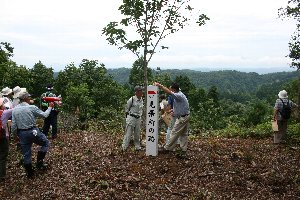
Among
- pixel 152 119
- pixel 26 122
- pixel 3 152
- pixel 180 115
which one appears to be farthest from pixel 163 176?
pixel 3 152

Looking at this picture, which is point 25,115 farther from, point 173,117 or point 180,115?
point 173,117

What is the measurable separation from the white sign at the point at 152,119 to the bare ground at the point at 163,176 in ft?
0.93

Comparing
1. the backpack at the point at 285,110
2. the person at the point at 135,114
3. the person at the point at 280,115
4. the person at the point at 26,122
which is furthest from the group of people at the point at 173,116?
the backpack at the point at 285,110

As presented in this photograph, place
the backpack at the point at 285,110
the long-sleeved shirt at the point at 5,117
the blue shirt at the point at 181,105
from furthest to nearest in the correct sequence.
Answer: the backpack at the point at 285,110 < the blue shirt at the point at 181,105 < the long-sleeved shirt at the point at 5,117

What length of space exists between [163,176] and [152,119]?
1.83 metres

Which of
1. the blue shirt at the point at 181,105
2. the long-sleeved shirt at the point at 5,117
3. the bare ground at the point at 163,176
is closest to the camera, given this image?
the bare ground at the point at 163,176

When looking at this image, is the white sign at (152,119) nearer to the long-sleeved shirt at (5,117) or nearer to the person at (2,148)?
the long-sleeved shirt at (5,117)

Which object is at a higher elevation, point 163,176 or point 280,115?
point 280,115

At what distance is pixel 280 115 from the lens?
12.5 metres

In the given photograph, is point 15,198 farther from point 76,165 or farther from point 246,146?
point 246,146

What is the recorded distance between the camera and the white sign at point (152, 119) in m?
9.96

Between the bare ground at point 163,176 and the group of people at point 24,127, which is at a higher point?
the group of people at point 24,127

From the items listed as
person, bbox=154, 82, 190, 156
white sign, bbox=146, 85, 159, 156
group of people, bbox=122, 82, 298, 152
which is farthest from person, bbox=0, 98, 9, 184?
person, bbox=154, 82, 190, 156

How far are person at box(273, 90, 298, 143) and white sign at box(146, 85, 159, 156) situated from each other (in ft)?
15.5
